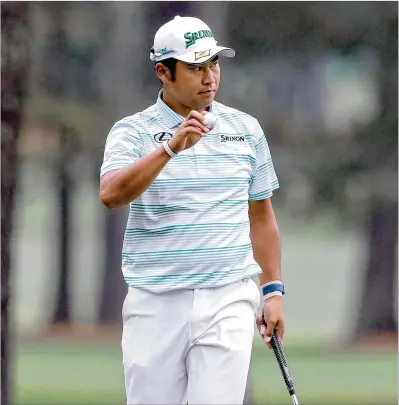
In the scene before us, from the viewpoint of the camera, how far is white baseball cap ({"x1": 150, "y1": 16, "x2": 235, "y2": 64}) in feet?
16.0

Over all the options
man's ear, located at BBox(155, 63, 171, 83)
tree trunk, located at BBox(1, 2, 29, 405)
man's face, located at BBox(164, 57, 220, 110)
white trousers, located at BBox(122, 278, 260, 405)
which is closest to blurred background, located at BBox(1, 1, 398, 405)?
tree trunk, located at BBox(1, 2, 29, 405)

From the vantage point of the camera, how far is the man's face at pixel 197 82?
16.1 ft

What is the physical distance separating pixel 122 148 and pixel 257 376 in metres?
7.09

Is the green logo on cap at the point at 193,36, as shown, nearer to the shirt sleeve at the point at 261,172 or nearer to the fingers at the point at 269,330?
the shirt sleeve at the point at 261,172

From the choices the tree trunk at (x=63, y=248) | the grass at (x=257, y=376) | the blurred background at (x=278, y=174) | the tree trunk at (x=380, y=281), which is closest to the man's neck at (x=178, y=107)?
the blurred background at (x=278, y=174)

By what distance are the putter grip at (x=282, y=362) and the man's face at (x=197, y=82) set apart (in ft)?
3.18

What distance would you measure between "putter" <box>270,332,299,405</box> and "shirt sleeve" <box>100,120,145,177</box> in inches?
37.0

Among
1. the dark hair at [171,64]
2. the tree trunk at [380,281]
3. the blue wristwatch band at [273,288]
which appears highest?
the dark hair at [171,64]

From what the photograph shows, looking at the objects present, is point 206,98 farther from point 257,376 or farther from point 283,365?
point 257,376

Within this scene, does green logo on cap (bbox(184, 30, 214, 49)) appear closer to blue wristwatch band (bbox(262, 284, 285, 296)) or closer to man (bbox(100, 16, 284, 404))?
man (bbox(100, 16, 284, 404))

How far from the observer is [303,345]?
13.7 meters

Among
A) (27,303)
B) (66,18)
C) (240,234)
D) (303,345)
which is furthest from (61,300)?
(240,234)

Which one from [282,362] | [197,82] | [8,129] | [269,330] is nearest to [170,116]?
[197,82]

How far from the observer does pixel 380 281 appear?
14.1 m
